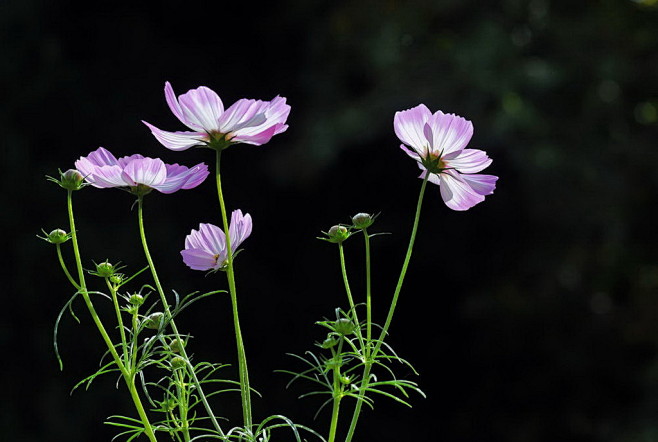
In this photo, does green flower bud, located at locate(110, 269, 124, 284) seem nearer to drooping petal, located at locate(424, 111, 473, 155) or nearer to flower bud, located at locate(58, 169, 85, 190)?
flower bud, located at locate(58, 169, 85, 190)

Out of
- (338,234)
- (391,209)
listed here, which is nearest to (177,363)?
(338,234)

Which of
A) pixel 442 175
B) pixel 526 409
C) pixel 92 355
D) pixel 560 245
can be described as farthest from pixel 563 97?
pixel 442 175

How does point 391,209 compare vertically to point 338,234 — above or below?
below

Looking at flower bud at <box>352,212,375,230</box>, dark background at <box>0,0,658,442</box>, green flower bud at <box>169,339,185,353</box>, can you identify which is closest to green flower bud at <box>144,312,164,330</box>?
green flower bud at <box>169,339,185,353</box>

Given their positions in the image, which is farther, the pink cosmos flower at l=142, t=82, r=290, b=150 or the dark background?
the dark background

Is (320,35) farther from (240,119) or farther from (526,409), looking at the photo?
(240,119)

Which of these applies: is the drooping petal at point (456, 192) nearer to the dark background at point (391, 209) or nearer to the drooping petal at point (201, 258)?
the drooping petal at point (201, 258)

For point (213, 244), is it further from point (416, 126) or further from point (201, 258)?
point (416, 126)
